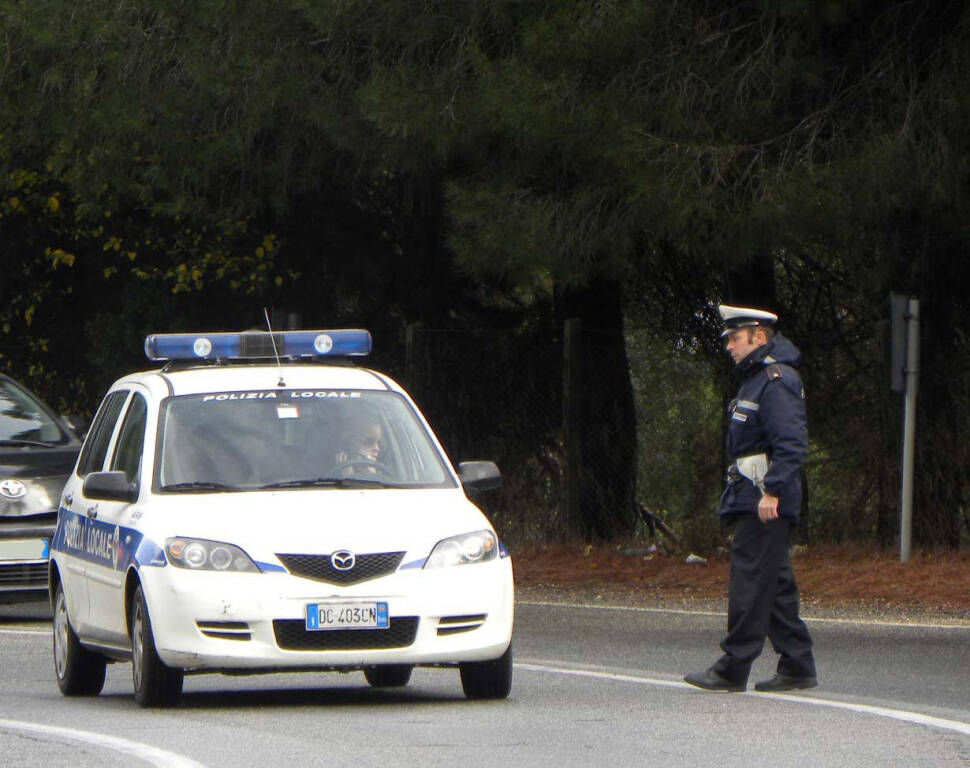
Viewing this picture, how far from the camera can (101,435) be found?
467 inches

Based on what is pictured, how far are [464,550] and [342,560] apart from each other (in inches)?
24.2

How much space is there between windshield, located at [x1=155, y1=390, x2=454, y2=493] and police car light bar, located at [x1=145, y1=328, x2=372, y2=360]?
424 millimetres

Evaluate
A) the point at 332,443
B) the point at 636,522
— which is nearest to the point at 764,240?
the point at 332,443

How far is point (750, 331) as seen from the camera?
34.1ft

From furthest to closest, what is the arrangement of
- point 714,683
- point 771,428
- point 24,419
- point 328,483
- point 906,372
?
point 906,372 < point 24,419 < point 328,483 < point 714,683 < point 771,428

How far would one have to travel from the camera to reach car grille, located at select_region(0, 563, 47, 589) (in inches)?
593

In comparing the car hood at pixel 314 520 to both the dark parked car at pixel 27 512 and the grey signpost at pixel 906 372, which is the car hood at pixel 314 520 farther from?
the grey signpost at pixel 906 372

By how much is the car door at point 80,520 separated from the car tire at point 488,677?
2.05 metres

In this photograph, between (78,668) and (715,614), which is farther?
(715,614)

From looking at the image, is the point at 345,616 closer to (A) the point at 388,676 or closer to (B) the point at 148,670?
(B) the point at 148,670

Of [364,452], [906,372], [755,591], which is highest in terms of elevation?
[906,372]

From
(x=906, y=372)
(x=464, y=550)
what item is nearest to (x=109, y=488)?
(x=464, y=550)

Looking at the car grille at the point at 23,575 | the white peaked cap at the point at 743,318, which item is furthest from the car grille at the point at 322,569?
the car grille at the point at 23,575

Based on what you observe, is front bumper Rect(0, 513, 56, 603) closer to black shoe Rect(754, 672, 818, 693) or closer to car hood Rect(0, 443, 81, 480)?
car hood Rect(0, 443, 81, 480)
